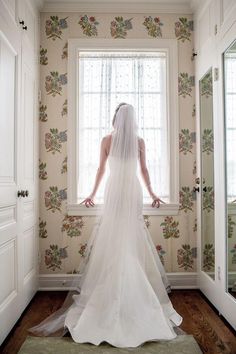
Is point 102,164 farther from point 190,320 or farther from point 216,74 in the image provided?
point 190,320

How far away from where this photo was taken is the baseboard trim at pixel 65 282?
9.94ft

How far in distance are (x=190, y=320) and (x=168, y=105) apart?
191cm

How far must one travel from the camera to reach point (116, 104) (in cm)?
312

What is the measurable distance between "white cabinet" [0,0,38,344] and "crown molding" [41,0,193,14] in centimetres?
25

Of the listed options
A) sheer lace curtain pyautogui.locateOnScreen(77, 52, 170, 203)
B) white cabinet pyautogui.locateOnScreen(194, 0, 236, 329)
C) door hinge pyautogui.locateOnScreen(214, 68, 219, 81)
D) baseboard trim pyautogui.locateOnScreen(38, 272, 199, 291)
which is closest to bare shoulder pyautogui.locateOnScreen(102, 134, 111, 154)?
sheer lace curtain pyautogui.locateOnScreen(77, 52, 170, 203)

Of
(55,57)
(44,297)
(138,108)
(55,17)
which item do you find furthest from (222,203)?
(55,17)

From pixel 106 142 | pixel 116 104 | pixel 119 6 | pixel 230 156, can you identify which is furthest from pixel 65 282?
pixel 119 6

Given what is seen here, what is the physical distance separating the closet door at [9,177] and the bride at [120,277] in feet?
0.95

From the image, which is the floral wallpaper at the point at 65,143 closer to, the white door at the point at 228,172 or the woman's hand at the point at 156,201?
the woman's hand at the point at 156,201

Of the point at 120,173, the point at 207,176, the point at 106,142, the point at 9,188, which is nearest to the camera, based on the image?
the point at 9,188

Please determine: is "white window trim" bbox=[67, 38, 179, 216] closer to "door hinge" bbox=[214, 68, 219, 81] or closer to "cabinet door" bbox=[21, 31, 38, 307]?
"cabinet door" bbox=[21, 31, 38, 307]

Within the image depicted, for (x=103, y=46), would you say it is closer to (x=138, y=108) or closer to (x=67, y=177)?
(x=138, y=108)

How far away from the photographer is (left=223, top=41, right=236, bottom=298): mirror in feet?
7.14

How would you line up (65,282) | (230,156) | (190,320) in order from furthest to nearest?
(65,282)
(190,320)
(230,156)
